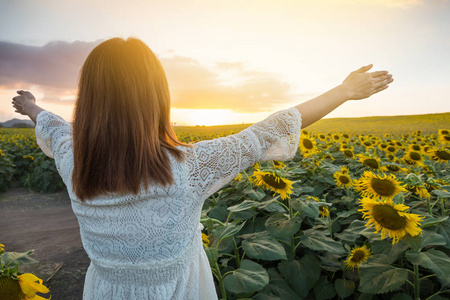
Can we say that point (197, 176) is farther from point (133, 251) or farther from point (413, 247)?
point (413, 247)

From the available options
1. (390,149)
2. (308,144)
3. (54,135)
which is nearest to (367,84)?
(54,135)

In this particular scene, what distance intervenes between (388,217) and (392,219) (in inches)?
0.9

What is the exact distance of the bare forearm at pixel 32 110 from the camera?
7.35 ft

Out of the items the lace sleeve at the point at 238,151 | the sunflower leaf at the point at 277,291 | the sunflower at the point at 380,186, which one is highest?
the lace sleeve at the point at 238,151

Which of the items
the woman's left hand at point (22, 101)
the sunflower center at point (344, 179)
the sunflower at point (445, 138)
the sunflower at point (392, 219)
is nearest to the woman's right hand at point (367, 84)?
the sunflower at point (392, 219)

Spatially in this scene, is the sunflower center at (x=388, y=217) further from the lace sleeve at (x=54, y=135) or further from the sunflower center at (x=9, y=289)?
the sunflower center at (x=9, y=289)

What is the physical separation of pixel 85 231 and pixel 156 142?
598 millimetres

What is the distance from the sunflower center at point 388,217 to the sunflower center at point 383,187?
0.40m

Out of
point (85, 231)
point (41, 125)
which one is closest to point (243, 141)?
point (85, 231)

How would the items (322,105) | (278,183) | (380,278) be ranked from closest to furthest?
(322,105) < (380,278) < (278,183)

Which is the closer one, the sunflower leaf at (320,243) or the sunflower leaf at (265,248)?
the sunflower leaf at (265,248)

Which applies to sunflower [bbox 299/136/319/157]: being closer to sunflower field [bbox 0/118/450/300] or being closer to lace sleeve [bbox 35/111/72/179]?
sunflower field [bbox 0/118/450/300]

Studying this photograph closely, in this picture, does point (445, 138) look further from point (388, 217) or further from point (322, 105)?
point (322, 105)

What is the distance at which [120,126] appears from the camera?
1311 mm
